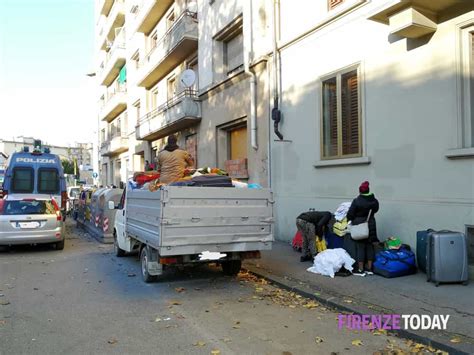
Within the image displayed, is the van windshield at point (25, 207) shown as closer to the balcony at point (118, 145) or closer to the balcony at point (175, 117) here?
the balcony at point (175, 117)

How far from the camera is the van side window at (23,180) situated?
15.5m

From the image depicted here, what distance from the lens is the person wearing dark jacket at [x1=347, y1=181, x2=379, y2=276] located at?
7.35 metres

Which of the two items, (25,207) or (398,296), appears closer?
(398,296)

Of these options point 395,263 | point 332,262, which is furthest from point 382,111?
point 332,262

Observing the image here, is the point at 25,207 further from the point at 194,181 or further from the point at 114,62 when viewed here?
the point at 114,62

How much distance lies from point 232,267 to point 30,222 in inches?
234

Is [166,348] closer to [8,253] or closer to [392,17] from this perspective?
[392,17]

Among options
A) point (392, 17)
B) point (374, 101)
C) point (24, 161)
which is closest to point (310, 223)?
point (374, 101)

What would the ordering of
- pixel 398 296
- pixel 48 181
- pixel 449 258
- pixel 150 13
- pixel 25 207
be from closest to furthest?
pixel 398 296 → pixel 449 258 → pixel 25 207 → pixel 48 181 → pixel 150 13

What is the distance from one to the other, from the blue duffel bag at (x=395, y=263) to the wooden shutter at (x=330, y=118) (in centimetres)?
315

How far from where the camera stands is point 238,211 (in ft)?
22.2

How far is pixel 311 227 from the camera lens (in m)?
8.38

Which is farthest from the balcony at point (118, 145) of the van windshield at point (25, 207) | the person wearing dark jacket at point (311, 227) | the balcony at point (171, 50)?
the person wearing dark jacket at point (311, 227)

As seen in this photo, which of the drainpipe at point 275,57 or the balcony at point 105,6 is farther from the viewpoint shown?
the balcony at point 105,6
